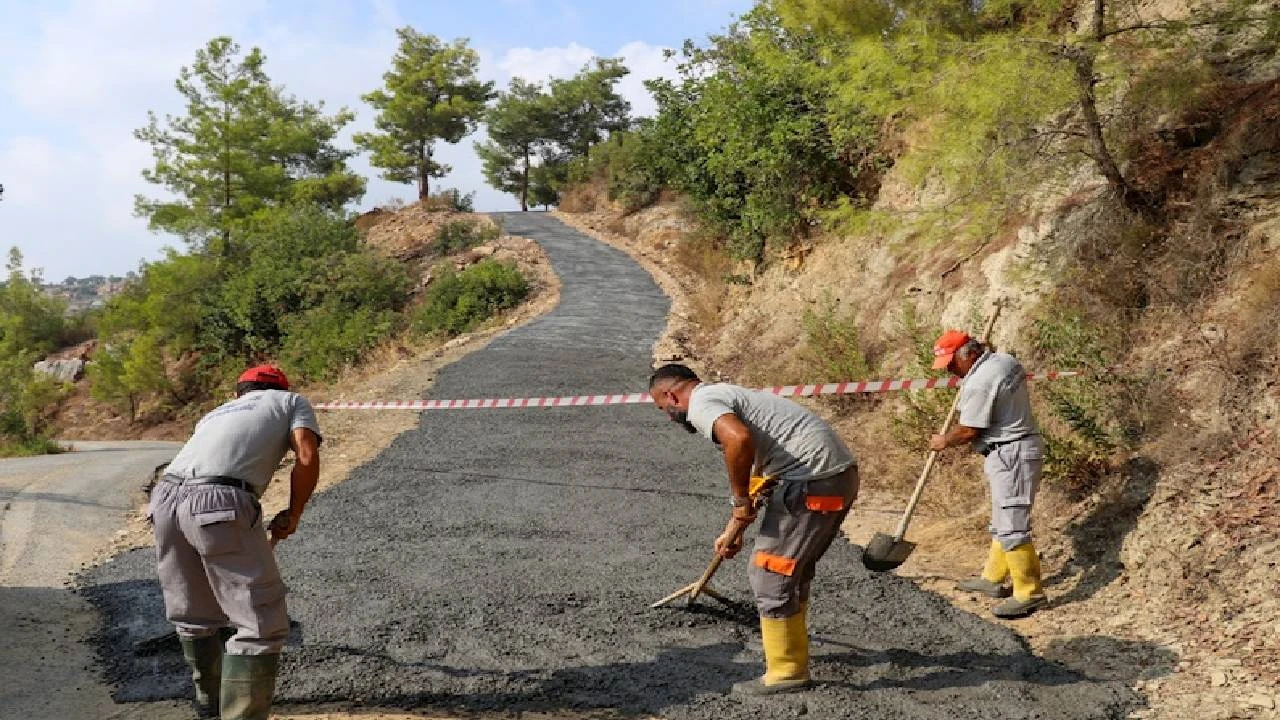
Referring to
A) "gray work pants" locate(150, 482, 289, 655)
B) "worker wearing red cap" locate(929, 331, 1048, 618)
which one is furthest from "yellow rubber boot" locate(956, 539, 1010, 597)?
"gray work pants" locate(150, 482, 289, 655)

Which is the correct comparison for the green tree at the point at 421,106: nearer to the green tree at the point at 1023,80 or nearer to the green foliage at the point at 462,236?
the green foliage at the point at 462,236

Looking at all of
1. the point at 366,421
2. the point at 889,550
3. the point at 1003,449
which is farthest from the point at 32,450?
the point at 1003,449

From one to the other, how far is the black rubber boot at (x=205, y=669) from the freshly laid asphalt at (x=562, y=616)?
0.33m

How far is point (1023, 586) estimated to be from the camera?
19.4 feet

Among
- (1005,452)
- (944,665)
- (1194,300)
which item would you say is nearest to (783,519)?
(944,665)

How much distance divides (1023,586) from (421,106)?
4079cm

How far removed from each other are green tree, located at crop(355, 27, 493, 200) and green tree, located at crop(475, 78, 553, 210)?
3.96 metres

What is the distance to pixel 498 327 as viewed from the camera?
20.7 meters

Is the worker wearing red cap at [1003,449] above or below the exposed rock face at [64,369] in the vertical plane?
above

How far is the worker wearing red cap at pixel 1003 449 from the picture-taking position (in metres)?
5.95

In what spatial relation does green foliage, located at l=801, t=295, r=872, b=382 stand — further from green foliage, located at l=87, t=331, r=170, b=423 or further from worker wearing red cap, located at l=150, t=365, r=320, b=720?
green foliage, located at l=87, t=331, r=170, b=423

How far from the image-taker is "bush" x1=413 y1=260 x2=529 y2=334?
23047 millimetres

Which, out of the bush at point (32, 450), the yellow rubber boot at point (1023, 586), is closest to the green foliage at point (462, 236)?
the bush at point (32, 450)

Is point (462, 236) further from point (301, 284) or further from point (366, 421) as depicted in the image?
point (366, 421)
